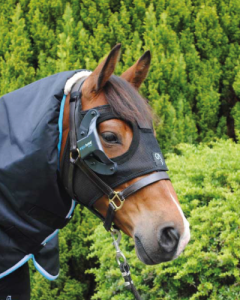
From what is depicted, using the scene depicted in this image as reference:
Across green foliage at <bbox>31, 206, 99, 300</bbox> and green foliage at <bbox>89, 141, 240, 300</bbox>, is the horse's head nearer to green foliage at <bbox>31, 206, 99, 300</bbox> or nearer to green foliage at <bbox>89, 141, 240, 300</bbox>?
green foliage at <bbox>89, 141, 240, 300</bbox>

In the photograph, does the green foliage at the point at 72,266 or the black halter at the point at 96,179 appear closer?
the black halter at the point at 96,179

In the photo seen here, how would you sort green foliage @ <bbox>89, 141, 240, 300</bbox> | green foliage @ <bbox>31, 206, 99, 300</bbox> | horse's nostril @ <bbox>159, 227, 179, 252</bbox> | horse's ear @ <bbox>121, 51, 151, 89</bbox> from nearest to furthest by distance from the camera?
horse's nostril @ <bbox>159, 227, 179, 252</bbox>
horse's ear @ <bbox>121, 51, 151, 89</bbox>
green foliage @ <bbox>89, 141, 240, 300</bbox>
green foliage @ <bbox>31, 206, 99, 300</bbox>

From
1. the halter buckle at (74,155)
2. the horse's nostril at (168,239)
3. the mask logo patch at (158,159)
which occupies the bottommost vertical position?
the horse's nostril at (168,239)

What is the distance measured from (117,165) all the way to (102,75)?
460mm

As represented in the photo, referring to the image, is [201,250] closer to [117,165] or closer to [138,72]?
[117,165]

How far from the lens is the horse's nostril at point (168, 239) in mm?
1719

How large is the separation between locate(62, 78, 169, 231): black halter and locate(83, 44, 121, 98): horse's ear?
0.18 ft

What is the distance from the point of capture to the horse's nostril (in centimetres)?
172

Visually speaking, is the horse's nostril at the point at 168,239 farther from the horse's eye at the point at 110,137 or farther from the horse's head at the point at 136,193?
the horse's eye at the point at 110,137

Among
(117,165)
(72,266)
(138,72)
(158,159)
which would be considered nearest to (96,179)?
(117,165)

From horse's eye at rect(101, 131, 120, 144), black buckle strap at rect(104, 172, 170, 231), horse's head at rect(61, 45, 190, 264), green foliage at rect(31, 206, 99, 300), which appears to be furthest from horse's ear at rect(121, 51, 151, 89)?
green foliage at rect(31, 206, 99, 300)

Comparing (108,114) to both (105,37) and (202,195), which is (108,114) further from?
(105,37)

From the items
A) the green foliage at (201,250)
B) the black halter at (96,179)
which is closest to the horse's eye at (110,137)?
the black halter at (96,179)

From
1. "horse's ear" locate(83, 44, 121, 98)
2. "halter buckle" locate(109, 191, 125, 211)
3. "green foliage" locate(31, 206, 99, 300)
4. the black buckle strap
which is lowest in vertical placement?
"green foliage" locate(31, 206, 99, 300)
